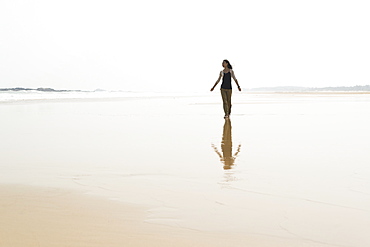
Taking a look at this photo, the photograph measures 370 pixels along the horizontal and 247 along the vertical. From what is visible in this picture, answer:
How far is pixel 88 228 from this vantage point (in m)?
2.63

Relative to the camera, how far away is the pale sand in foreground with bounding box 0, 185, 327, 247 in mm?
2402

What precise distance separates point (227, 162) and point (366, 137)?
3653mm

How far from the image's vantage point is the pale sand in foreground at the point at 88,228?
2.40 meters

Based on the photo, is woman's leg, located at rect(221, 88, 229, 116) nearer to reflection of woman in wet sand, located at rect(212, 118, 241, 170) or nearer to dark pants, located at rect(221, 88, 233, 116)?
dark pants, located at rect(221, 88, 233, 116)

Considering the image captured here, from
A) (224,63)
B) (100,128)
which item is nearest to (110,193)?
(100,128)

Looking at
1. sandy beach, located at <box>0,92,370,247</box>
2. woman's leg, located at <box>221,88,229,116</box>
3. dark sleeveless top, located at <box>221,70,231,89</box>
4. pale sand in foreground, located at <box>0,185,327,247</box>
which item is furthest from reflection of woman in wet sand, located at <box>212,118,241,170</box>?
dark sleeveless top, located at <box>221,70,231,89</box>

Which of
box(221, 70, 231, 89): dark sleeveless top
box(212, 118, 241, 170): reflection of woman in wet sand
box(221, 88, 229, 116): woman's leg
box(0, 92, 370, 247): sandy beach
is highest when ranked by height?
box(221, 70, 231, 89): dark sleeveless top

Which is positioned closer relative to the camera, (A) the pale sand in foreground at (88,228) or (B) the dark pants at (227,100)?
(A) the pale sand in foreground at (88,228)

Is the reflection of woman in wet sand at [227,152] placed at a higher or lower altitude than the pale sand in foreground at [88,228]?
lower

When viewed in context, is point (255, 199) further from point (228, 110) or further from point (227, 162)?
point (228, 110)

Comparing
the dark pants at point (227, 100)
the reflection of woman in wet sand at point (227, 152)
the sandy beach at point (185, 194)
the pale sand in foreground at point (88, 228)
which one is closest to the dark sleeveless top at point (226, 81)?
the dark pants at point (227, 100)

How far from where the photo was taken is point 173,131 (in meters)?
8.71

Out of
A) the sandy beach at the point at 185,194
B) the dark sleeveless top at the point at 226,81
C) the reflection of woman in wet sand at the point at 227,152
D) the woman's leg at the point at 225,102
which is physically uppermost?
the dark sleeveless top at the point at 226,81

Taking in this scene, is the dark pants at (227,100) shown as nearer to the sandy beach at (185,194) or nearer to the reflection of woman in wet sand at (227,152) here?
the reflection of woman in wet sand at (227,152)
